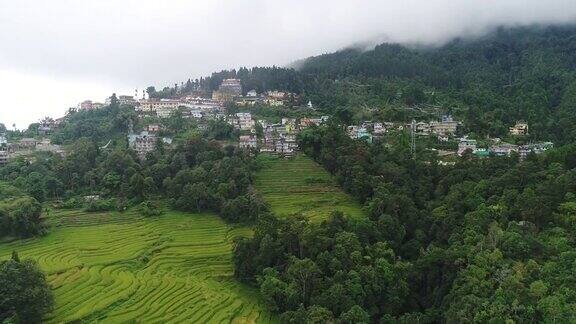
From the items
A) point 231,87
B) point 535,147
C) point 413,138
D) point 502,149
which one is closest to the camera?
point 502,149

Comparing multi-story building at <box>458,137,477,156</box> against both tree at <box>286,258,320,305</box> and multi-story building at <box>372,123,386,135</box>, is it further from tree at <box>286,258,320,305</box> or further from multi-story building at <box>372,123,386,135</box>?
tree at <box>286,258,320,305</box>

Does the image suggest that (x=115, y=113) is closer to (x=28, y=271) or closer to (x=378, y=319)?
(x=28, y=271)

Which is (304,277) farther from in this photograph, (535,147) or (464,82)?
(464,82)

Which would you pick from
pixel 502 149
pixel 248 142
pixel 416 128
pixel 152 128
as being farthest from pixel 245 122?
pixel 502 149

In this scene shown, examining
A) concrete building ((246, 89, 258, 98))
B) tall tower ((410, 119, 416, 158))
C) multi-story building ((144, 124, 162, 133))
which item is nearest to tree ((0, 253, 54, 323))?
tall tower ((410, 119, 416, 158))

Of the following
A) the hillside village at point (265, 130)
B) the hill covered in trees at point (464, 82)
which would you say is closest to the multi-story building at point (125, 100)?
the hillside village at point (265, 130)

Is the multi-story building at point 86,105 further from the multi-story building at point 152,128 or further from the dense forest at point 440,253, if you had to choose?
the dense forest at point 440,253
